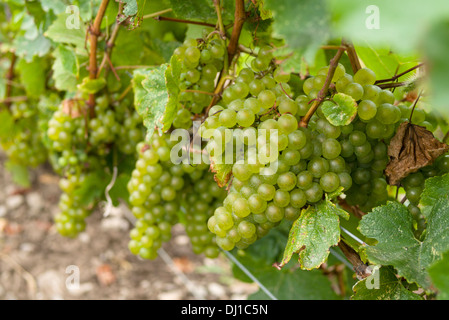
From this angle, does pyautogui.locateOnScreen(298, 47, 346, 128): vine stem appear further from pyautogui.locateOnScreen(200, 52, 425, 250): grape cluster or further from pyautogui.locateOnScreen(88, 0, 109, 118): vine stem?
pyautogui.locateOnScreen(88, 0, 109, 118): vine stem

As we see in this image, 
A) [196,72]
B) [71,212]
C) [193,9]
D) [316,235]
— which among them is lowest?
[71,212]

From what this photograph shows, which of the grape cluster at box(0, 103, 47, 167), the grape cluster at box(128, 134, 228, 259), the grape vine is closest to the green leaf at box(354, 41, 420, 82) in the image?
the grape vine

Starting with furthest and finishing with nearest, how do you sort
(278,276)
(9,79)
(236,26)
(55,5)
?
(9,79) → (278,276) → (55,5) → (236,26)

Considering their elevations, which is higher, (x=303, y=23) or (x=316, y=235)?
(x=303, y=23)

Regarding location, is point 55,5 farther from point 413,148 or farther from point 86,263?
point 86,263

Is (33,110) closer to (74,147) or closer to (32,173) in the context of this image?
(74,147)

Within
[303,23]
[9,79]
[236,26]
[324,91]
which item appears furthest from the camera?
[9,79]

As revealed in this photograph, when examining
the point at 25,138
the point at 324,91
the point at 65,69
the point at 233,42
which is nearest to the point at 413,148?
the point at 324,91
